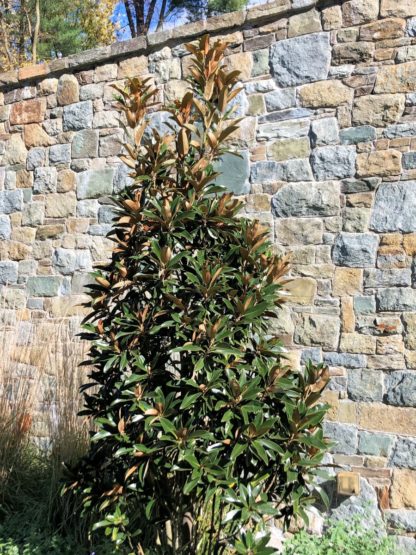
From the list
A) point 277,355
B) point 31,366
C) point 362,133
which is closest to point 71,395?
point 31,366

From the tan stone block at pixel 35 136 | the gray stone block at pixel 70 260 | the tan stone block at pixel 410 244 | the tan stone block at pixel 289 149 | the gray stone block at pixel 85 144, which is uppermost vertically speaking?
the tan stone block at pixel 35 136

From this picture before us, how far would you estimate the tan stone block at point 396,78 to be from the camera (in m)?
3.71

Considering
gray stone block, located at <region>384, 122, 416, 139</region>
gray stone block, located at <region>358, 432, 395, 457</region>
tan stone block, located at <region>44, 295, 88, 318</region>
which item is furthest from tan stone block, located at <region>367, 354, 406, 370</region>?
tan stone block, located at <region>44, 295, 88, 318</region>

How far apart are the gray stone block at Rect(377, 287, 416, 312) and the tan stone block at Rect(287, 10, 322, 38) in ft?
5.48

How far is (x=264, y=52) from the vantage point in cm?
421

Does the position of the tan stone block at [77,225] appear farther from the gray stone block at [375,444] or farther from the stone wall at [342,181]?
the gray stone block at [375,444]

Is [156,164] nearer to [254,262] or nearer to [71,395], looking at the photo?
[254,262]

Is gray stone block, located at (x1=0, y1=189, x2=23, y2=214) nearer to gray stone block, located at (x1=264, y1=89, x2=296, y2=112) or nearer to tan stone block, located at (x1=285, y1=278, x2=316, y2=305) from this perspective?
gray stone block, located at (x1=264, y1=89, x2=296, y2=112)

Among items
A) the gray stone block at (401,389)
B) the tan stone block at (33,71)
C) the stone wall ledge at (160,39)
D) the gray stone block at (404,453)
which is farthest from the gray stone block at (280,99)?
the gray stone block at (404,453)

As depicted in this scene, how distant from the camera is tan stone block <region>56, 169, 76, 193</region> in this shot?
4.99 meters

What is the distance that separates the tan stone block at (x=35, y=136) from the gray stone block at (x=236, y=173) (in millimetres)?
1652

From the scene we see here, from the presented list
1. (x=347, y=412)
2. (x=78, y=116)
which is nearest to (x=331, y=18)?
(x=78, y=116)

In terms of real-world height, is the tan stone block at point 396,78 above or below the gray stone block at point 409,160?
above

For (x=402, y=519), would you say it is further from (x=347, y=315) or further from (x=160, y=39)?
(x=160, y=39)
